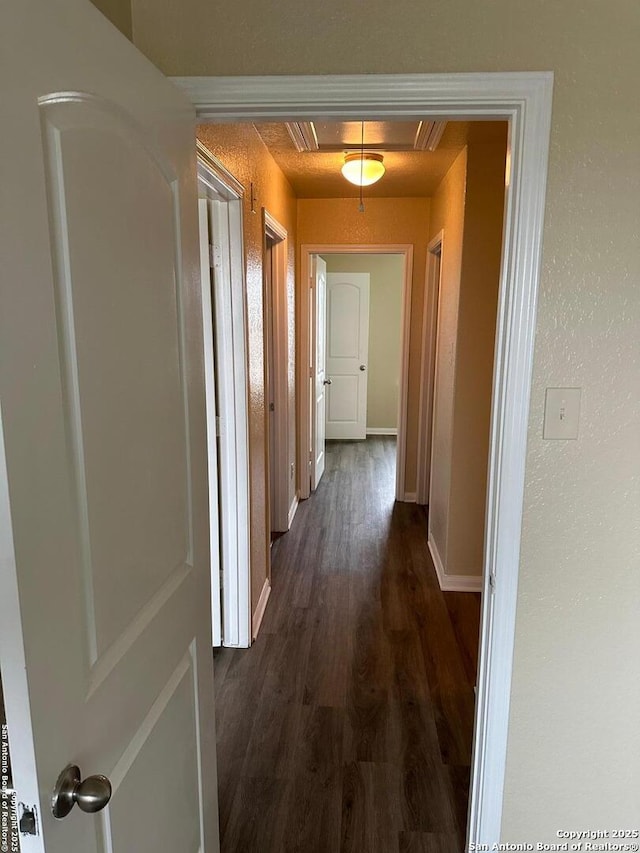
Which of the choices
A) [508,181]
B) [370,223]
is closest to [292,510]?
[370,223]

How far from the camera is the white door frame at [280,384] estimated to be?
3625 mm

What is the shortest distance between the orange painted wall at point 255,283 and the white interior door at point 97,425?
1.15 metres

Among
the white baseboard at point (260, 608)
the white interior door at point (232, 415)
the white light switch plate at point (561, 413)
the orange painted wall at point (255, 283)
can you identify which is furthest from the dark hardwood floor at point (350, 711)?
the white light switch plate at point (561, 413)

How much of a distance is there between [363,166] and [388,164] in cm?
Answer: 37

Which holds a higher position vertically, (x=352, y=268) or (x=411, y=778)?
(x=352, y=268)

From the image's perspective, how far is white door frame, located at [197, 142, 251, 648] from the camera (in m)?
2.21

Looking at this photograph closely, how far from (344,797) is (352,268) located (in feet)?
18.2

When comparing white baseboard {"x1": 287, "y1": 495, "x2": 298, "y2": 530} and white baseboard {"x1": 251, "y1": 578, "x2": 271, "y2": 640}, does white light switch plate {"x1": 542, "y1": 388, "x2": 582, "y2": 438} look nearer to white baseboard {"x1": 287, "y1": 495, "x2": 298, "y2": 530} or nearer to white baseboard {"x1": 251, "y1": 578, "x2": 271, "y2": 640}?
white baseboard {"x1": 251, "y1": 578, "x2": 271, "y2": 640}

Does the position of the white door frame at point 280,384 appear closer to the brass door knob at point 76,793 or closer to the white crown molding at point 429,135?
the white crown molding at point 429,135

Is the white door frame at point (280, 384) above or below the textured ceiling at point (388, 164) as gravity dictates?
below

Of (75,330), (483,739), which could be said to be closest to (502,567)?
(483,739)

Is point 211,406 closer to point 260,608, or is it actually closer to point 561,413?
point 260,608

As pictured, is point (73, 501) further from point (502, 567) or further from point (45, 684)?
point (502, 567)

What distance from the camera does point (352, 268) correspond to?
249 inches
